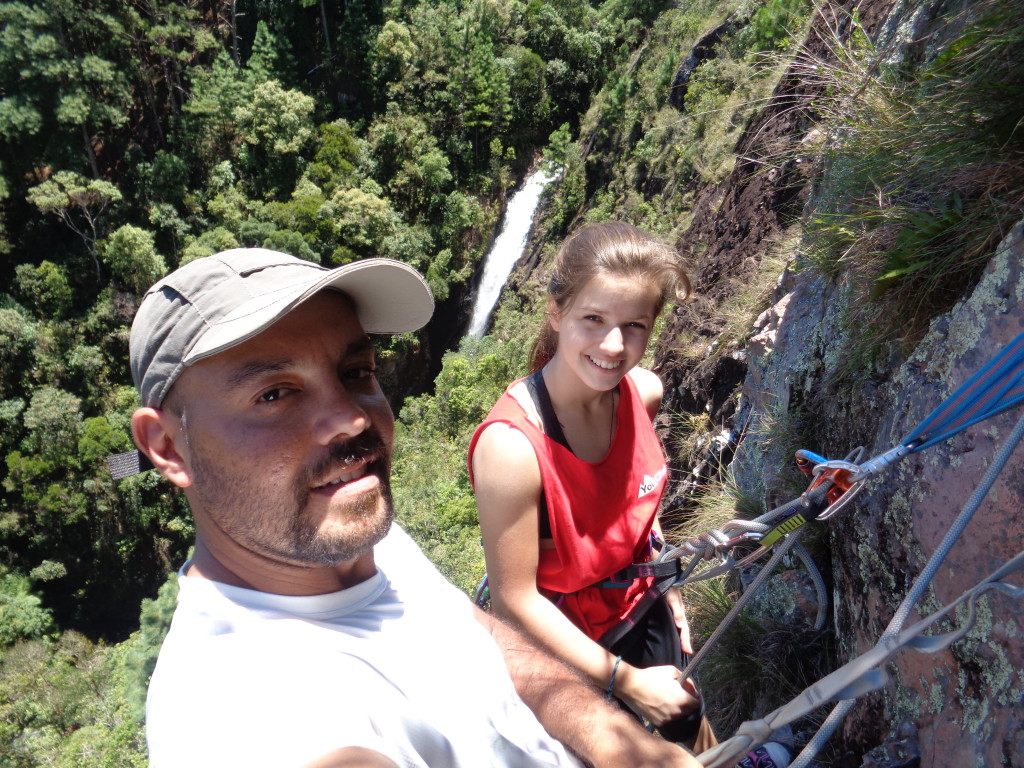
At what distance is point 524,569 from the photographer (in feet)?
5.31

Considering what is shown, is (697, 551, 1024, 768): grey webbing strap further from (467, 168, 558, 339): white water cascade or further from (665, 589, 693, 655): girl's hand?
(467, 168, 558, 339): white water cascade

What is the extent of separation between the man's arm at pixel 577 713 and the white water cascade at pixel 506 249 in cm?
1904

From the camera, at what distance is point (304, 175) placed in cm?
2064

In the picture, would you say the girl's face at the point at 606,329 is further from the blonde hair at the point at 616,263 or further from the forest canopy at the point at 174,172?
the forest canopy at the point at 174,172

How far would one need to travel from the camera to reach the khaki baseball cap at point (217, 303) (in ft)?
3.64

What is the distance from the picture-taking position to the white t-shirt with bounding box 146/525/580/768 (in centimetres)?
85

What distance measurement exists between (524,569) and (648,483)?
53 cm

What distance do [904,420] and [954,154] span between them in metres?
0.67

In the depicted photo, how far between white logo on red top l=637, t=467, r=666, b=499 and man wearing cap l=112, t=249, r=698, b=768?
0.70 m

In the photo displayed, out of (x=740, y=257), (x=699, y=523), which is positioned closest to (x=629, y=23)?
(x=740, y=257)

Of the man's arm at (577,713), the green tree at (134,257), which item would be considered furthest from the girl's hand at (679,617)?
the green tree at (134,257)

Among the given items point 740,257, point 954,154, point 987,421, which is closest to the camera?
point 987,421

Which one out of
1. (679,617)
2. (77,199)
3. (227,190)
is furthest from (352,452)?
(77,199)

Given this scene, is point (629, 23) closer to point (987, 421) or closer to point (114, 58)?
point (114, 58)
